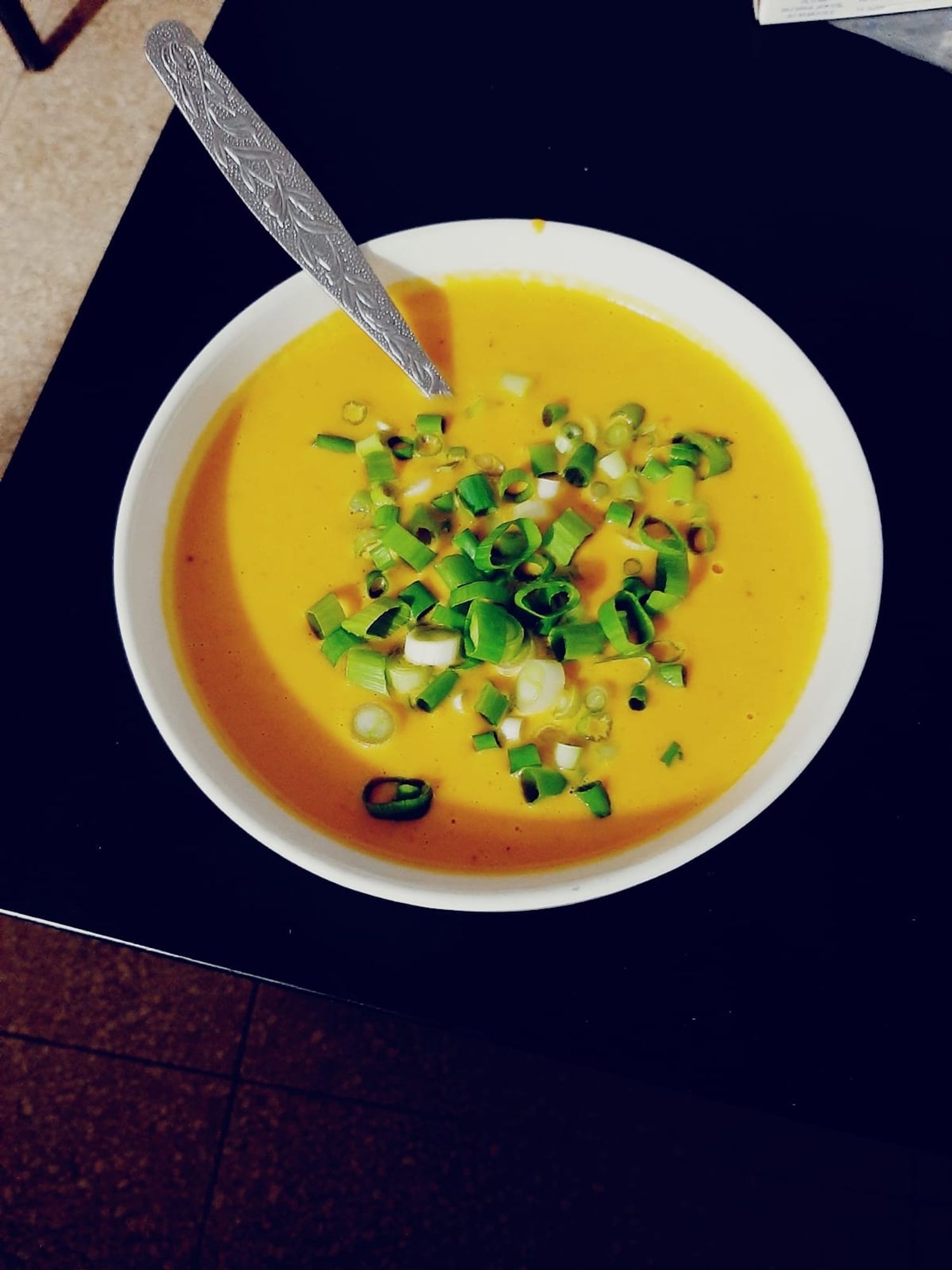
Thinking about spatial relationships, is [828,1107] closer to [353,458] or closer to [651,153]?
[353,458]

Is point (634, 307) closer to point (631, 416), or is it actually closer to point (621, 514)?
point (631, 416)

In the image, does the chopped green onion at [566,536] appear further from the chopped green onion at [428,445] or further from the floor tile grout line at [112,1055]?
the floor tile grout line at [112,1055]

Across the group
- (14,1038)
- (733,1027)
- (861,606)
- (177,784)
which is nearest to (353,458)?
(177,784)

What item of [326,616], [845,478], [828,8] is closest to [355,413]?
[326,616]

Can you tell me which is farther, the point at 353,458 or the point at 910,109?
the point at 910,109

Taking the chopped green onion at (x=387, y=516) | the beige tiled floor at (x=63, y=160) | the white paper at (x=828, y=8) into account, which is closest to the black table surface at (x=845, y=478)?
the white paper at (x=828, y=8)

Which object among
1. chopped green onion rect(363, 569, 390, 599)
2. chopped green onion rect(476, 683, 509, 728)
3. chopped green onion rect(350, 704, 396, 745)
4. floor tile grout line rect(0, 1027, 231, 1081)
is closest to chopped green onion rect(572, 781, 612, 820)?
chopped green onion rect(476, 683, 509, 728)

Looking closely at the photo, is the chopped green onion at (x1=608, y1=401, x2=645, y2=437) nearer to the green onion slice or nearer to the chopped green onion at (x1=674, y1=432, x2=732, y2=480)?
the chopped green onion at (x1=674, y1=432, x2=732, y2=480)
